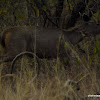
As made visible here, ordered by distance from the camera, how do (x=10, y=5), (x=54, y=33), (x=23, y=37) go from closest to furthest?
1. (x=23, y=37)
2. (x=54, y=33)
3. (x=10, y=5)

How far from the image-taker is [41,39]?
6.61 metres

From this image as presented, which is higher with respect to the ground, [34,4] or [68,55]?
[34,4]

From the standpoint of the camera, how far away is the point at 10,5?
832 cm

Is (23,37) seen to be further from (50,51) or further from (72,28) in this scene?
(72,28)

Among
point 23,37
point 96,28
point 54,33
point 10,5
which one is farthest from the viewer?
point 10,5

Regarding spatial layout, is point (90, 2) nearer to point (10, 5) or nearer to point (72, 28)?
point (72, 28)

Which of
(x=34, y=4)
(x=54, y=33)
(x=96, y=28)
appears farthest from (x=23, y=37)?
(x=96, y=28)

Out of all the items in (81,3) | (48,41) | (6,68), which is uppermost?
(81,3)

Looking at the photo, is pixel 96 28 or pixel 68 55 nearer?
pixel 68 55

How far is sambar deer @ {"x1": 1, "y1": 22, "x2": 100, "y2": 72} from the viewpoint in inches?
248

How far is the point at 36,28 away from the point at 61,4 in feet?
4.49

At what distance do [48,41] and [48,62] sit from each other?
2.60 ft

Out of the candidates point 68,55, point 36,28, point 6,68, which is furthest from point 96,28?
point 6,68

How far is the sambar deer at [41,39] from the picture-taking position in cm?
629
